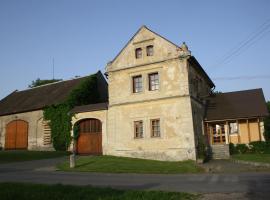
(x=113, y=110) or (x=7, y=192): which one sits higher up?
(x=113, y=110)

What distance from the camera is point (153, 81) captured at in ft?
80.4

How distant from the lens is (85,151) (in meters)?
26.7

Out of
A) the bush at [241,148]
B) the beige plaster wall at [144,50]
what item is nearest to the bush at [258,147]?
the bush at [241,148]

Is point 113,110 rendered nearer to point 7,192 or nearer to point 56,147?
point 56,147

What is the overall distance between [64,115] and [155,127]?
9.16 metres

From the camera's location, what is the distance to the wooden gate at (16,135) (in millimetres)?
31078

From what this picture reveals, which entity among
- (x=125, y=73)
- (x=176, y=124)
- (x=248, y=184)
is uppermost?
(x=125, y=73)

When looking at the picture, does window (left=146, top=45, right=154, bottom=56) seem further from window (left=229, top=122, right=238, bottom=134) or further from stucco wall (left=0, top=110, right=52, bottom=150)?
stucco wall (left=0, top=110, right=52, bottom=150)

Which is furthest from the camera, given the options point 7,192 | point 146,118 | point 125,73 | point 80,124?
point 80,124

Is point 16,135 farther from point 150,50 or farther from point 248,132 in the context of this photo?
point 248,132

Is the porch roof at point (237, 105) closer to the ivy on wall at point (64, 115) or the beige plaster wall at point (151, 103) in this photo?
the beige plaster wall at point (151, 103)

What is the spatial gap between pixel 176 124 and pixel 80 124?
9.37 meters

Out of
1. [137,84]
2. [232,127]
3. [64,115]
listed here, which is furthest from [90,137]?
[232,127]

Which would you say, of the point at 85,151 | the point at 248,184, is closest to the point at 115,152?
the point at 85,151
